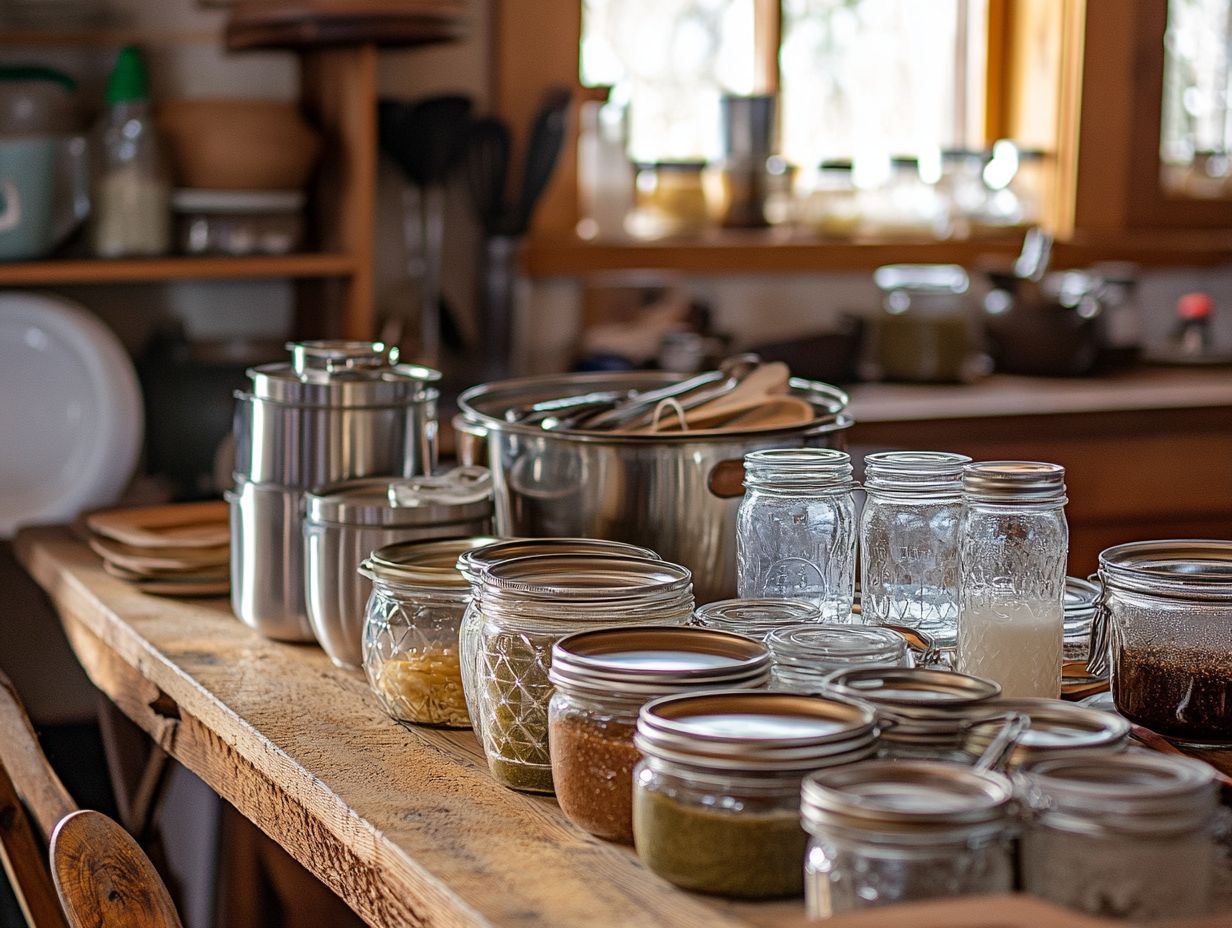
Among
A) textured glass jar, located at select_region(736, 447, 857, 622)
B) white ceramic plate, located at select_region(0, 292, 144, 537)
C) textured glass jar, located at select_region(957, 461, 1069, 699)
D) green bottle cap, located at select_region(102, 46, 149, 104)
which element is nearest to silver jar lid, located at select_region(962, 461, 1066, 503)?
textured glass jar, located at select_region(957, 461, 1069, 699)

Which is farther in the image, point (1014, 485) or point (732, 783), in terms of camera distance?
point (1014, 485)

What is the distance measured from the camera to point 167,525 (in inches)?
71.0

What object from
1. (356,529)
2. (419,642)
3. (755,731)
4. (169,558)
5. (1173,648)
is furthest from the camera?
(169,558)

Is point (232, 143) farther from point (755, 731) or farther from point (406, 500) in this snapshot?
point (755, 731)

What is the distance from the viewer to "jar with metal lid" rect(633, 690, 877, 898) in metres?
0.78

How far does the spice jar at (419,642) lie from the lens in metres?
1.14

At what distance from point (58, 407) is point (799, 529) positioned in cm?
151

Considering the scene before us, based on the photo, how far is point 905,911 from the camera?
68 centimetres

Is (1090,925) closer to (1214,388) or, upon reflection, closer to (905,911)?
(905,911)

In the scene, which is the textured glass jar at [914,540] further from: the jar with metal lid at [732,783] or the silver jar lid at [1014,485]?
the jar with metal lid at [732,783]

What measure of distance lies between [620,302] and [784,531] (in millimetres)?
1796

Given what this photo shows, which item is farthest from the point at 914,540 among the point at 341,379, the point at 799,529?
the point at 341,379

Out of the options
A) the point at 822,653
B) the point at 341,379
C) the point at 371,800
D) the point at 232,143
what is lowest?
the point at 371,800

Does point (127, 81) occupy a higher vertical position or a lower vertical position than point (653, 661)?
higher
